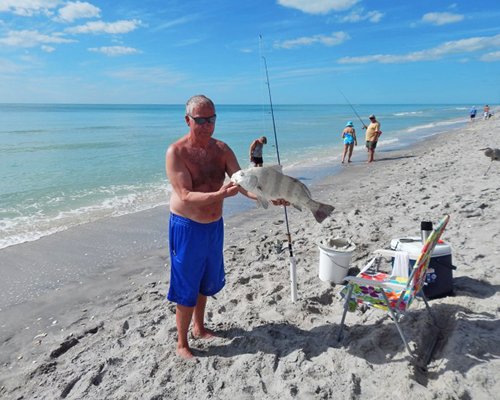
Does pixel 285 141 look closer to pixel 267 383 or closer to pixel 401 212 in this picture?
pixel 401 212

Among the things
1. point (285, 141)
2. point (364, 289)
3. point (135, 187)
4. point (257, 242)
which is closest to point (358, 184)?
point (257, 242)

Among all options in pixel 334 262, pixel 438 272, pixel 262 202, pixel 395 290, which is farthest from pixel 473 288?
pixel 262 202

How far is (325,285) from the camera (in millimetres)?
4469

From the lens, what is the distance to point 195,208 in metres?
3.07

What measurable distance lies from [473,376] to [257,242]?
4.17m

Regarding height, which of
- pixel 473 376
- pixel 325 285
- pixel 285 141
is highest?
pixel 473 376

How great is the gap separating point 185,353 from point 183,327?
22 cm

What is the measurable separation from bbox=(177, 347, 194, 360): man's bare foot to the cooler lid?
7.42 feet

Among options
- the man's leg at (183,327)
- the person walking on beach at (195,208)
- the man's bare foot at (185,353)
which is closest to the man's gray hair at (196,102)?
the person walking on beach at (195,208)

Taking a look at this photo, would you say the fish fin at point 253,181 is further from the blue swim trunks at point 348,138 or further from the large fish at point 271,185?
the blue swim trunks at point 348,138

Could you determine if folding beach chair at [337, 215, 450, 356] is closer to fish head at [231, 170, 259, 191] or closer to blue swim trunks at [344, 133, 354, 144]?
fish head at [231, 170, 259, 191]

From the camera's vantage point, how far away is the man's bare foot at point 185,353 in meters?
3.35

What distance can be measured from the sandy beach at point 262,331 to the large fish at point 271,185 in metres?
1.32

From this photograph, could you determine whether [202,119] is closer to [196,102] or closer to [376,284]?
[196,102]
